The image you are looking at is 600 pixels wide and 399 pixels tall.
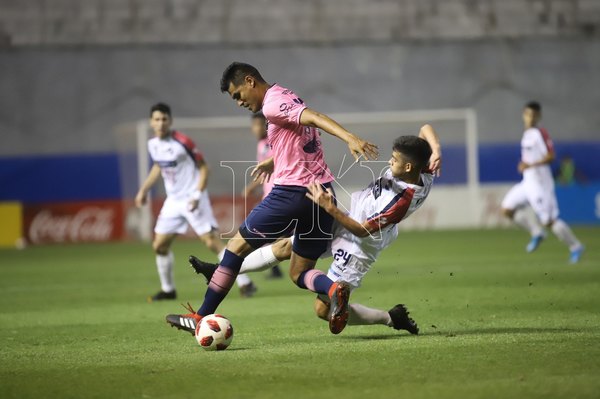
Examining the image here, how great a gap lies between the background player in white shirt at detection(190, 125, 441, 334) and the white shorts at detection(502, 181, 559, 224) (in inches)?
325

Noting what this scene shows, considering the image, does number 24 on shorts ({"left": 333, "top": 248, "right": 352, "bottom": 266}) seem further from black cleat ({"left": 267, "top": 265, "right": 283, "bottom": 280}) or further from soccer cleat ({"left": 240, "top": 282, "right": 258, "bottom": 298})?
black cleat ({"left": 267, "top": 265, "right": 283, "bottom": 280})

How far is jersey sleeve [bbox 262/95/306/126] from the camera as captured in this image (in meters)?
7.51

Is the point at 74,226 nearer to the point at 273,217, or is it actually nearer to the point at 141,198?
the point at 141,198

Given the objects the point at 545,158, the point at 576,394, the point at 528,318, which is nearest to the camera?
the point at 576,394

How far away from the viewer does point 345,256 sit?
8211mm

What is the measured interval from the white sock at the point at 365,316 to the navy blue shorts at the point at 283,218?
71cm

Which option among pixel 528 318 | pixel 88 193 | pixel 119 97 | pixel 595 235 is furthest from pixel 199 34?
pixel 528 318

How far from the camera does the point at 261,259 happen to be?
8734 millimetres

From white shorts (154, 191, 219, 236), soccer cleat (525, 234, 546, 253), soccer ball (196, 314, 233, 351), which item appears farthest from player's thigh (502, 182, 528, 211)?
soccer ball (196, 314, 233, 351)

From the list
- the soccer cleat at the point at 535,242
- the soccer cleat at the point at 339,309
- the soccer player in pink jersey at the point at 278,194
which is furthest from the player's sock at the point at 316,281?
the soccer cleat at the point at 535,242

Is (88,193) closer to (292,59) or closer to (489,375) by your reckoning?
(292,59)

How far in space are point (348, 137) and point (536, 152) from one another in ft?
33.6

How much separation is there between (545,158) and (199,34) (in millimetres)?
15404

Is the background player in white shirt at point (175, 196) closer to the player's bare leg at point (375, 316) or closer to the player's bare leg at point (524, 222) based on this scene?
the player's bare leg at point (375, 316)
